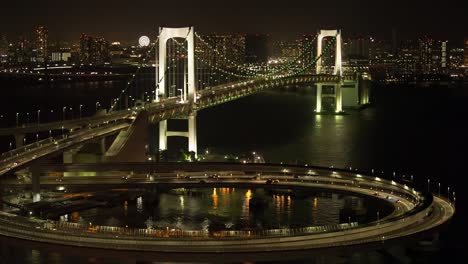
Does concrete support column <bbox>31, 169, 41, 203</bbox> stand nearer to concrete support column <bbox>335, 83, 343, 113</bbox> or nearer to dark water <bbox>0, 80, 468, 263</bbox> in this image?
dark water <bbox>0, 80, 468, 263</bbox>

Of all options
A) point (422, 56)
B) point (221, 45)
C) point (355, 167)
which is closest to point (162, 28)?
point (355, 167)

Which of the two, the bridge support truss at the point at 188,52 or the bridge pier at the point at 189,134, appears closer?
the bridge pier at the point at 189,134

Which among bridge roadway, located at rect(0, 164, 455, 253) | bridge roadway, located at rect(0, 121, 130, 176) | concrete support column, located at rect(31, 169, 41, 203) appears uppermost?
bridge roadway, located at rect(0, 121, 130, 176)

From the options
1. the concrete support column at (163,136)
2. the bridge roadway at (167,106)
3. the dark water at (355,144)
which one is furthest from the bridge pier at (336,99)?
the concrete support column at (163,136)

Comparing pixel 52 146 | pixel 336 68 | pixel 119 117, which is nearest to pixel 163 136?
pixel 119 117

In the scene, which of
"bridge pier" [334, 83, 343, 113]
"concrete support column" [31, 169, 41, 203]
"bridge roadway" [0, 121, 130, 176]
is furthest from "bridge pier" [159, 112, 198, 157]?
"bridge pier" [334, 83, 343, 113]

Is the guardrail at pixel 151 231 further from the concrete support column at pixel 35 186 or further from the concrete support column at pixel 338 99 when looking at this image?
the concrete support column at pixel 338 99
